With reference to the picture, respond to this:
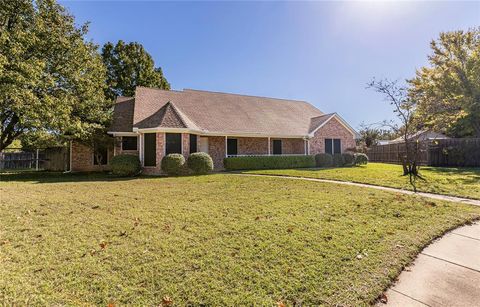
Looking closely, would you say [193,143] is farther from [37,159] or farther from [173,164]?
[37,159]

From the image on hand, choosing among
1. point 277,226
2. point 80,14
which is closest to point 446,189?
point 277,226

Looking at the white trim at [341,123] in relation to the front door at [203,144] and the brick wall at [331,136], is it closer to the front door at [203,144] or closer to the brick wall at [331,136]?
the brick wall at [331,136]

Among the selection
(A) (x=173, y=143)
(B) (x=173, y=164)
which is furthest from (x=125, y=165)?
(A) (x=173, y=143)

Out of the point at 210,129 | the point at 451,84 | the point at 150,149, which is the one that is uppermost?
the point at 451,84

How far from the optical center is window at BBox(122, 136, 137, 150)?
17452 millimetres

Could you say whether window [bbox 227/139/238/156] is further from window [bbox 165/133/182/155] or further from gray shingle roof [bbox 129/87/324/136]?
window [bbox 165/133/182/155]

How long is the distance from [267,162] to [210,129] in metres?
4.84

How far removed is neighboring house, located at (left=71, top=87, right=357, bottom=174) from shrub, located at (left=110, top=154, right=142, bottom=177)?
1.02m

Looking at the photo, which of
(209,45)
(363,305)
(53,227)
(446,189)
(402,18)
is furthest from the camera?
(209,45)

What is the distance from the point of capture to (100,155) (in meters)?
18.5

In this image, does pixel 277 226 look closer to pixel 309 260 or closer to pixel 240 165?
pixel 309 260

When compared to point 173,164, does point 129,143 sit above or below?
above

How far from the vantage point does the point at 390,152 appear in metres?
24.8

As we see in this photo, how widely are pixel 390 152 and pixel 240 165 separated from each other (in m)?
16.9
